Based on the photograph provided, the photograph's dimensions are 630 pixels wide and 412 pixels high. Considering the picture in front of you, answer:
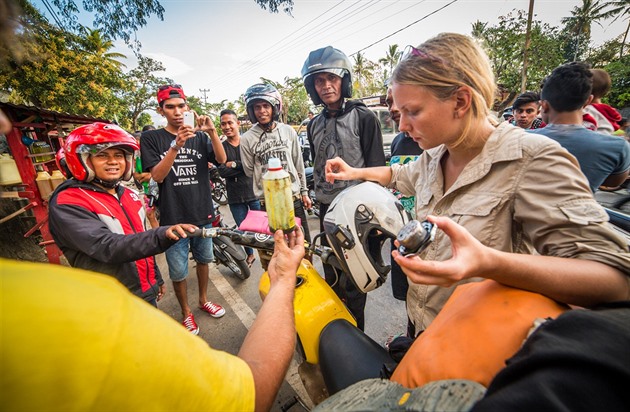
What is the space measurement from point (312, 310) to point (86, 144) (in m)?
1.88

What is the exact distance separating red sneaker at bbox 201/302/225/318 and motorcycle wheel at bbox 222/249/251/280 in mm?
634

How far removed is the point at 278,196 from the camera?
1332 millimetres

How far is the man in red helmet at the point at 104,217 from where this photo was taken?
1600 mm

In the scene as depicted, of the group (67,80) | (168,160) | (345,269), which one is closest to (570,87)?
(345,269)

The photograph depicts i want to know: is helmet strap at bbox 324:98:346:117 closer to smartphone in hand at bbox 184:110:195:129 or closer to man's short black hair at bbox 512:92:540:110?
smartphone in hand at bbox 184:110:195:129

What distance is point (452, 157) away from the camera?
134cm

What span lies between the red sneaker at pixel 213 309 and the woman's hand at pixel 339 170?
7.27ft

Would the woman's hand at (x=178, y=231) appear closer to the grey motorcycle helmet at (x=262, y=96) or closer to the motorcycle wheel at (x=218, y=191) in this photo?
the grey motorcycle helmet at (x=262, y=96)

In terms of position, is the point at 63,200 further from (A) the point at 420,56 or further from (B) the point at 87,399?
(A) the point at 420,56

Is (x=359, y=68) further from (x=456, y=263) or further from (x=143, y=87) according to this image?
(x=456, y=263)

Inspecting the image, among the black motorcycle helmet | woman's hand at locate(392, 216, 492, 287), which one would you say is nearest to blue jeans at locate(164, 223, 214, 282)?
the black motorcycle helmet

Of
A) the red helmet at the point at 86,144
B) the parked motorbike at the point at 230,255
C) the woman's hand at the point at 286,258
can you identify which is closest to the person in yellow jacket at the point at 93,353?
the woman's hand at the point at 286,258

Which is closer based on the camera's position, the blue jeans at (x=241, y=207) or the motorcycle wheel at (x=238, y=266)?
the motorcycle wheel at (x=238, y=266)

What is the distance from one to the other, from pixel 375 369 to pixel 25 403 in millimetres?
1061
